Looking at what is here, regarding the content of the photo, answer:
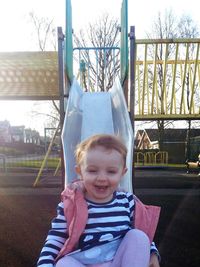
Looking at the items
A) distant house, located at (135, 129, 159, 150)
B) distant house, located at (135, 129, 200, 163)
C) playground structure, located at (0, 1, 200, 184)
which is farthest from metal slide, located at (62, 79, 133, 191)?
distant house, located at (135, 129, 159, 150)

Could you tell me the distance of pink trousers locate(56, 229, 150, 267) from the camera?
1.89 m

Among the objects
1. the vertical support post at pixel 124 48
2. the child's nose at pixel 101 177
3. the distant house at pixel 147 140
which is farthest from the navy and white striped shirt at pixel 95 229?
the distant house at pixel 147 140

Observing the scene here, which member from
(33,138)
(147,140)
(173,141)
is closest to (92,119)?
(173,141)

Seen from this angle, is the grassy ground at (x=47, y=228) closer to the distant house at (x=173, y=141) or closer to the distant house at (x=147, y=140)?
the distant house at (x=173, y=141)

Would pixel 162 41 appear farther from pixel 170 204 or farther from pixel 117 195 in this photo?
pixel 117 195

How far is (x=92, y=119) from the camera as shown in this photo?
4.21m

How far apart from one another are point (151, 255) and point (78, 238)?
40 centimetres

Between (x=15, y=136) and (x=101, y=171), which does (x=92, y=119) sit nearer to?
(x=101, y=171)

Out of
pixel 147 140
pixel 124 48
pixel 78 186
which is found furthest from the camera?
pixel 147 140

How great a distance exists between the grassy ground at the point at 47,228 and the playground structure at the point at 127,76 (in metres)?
1.34

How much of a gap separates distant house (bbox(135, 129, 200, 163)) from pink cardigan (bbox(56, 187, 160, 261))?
899 inches

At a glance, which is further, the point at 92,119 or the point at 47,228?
the point at 47,228

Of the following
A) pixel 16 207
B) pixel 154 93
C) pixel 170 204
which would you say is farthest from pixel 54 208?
pixel 154 93

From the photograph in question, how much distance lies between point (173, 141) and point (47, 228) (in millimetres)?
30074
